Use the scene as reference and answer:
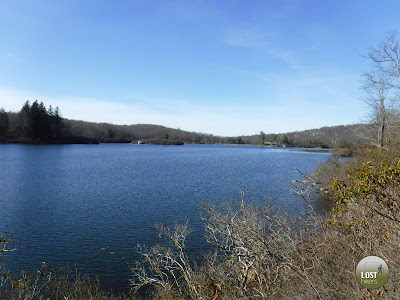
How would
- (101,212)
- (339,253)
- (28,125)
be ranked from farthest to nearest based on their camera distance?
(28,125) < (101,212) < (339,253)

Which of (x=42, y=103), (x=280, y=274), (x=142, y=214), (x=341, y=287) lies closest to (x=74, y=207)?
(x=142, y=214)

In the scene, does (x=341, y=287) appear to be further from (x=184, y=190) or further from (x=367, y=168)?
(x=184, y=190)

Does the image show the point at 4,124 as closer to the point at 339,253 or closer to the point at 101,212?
the point at 101,212

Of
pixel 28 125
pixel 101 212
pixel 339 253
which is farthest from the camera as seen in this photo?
pixel 28 125

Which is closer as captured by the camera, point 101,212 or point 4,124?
point 101,212

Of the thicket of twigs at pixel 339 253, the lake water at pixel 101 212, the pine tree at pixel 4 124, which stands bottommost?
the lake water at pixel 101 212

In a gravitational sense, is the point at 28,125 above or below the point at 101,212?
above

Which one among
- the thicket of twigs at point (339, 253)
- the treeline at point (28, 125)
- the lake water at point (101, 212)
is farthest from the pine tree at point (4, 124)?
the thicket of twigs at point (339, 253)

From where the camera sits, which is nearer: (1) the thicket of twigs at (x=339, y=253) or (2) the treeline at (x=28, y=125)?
(1) the thicket of twigs at (x=339, y=253)

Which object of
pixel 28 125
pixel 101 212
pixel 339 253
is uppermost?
pixel 28 125

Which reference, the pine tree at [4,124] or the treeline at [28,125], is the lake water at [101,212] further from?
the pine tree at [4,124]

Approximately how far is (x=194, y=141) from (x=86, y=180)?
172m

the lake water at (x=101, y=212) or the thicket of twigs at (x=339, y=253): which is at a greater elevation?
the thicket of twigs at (x=339, y=253)

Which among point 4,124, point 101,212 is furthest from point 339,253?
point 4,124
